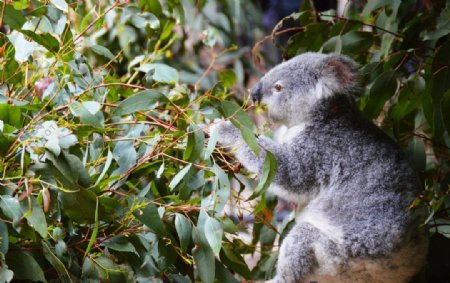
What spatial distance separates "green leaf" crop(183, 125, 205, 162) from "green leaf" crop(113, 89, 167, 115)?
13 cm

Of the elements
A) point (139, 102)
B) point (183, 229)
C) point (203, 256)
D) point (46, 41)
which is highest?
point (46, 41)

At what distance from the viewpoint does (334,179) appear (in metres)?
2.39

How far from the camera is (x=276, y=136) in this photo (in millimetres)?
2777

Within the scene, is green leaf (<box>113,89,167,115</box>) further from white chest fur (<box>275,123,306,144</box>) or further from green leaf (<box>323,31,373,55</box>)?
green leaf (<box>323,31,373,55</box>)

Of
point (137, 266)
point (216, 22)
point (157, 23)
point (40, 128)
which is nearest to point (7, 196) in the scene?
point (40, 128)

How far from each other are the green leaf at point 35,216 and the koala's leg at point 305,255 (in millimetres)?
920

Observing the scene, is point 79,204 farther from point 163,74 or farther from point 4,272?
point 163,74

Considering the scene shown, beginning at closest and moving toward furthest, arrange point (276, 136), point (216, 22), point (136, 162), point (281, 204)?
point (136, 162) < point (276, 136) < point (281, 204) < point (216, 22)

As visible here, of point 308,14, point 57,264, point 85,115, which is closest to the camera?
point 57,264

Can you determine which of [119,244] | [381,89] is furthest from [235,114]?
[381,89]

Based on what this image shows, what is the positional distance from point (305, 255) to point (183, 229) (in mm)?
480

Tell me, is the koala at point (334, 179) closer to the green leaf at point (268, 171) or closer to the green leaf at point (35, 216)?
the green leaf at point (268, 171)

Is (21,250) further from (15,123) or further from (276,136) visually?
(276,136)

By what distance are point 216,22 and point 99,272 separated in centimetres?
262
